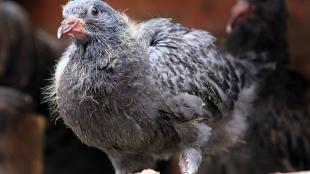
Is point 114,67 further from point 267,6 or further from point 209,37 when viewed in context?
point 267,6

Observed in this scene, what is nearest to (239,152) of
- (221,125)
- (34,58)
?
(221,125)

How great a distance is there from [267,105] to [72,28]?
3135mm

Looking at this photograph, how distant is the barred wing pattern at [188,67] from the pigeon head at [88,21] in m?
0.38

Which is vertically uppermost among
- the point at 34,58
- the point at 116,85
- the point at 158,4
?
the point at 158,4

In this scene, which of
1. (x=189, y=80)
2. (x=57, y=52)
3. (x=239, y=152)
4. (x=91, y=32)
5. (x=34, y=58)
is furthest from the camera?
(x=57, y=52)

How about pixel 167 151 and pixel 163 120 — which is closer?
pixel 163 120

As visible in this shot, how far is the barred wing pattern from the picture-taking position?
14.0ft

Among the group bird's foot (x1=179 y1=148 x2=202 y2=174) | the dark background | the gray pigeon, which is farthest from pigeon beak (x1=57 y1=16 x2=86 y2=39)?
the dark background

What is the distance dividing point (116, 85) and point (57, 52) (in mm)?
3753

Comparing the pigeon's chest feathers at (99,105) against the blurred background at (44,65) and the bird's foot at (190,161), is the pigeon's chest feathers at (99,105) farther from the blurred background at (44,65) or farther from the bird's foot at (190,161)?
the blurred background at (44,65)

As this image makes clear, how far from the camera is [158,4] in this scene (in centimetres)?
799

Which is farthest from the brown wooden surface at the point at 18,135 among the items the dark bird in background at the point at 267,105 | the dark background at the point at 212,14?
the dark background at the point at 212,14

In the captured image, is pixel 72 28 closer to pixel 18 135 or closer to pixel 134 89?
pixel 134 89

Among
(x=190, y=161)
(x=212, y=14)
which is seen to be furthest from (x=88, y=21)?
(x=212, y=14)
